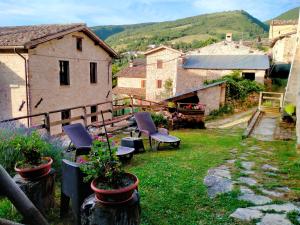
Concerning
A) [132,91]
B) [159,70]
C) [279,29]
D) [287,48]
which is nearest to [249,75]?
[287,48]

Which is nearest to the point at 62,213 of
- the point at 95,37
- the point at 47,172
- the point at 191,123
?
the point at 47,172

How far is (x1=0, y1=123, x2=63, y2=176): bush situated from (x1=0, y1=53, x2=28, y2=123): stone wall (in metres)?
8.11

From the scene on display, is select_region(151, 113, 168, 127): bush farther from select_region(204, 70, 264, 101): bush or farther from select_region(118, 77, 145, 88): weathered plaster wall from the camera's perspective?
select_region(118, 77, 145, 88): weathered plaster wall

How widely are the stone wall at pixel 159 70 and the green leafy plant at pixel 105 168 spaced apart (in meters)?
29.0

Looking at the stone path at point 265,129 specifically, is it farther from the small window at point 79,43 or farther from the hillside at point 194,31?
the hillside at point 194,31

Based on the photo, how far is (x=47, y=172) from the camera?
3.60 meters

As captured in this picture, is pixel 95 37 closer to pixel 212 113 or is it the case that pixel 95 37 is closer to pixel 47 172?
pixel 212 113

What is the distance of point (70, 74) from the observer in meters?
15.3

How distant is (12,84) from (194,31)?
286ft

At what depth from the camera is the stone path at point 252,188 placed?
344 cm

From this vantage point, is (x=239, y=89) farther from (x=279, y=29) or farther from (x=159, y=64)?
(x=279, y=29)

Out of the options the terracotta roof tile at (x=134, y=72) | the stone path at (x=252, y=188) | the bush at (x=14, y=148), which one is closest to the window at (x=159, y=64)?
the terracotta roof tile at (x=134, y=72)

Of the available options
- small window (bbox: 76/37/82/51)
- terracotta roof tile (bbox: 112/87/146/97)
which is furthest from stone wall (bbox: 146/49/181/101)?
small window (bbox: 76/37/82/51)

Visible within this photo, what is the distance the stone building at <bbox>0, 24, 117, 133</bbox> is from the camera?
41.9 feet
